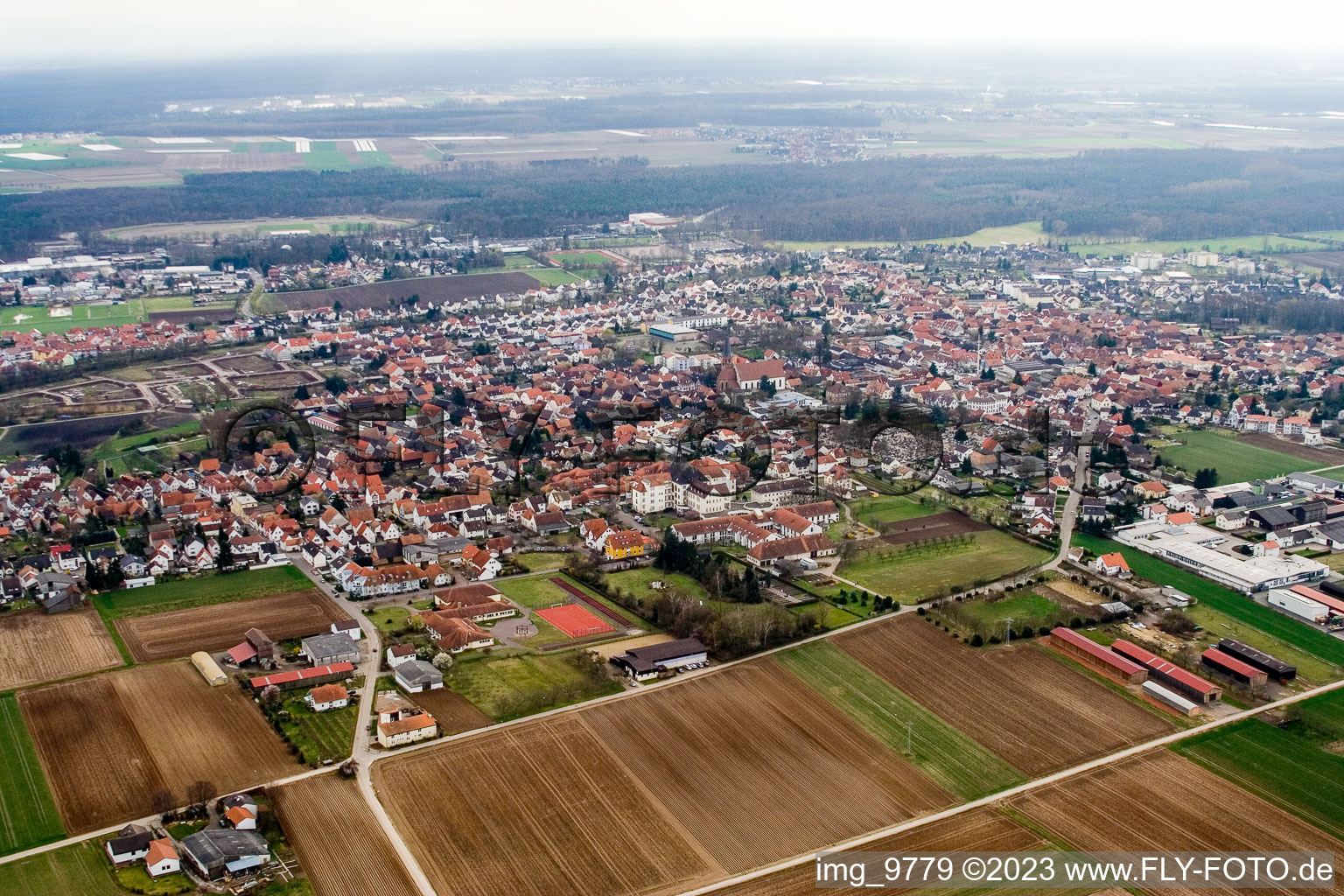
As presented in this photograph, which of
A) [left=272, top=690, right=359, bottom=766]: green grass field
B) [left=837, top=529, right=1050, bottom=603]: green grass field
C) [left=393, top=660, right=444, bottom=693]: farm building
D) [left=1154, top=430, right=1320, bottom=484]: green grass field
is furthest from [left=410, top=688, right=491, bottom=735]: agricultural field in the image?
[left=1154, top=430, right=1320, bottom=484]: green grass field

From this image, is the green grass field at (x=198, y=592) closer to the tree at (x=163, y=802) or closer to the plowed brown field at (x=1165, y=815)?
the tree at (x=163, y=802)

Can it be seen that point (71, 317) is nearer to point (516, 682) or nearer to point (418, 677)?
point (418, 677)

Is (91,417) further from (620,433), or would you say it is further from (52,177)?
(52,177)

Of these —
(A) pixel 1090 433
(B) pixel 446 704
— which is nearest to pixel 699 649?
(B) pixel 446 704

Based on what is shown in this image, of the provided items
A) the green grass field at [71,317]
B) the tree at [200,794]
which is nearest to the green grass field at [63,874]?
the tree at [200,794]

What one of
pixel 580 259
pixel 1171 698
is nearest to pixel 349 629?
pixel 1171 698
